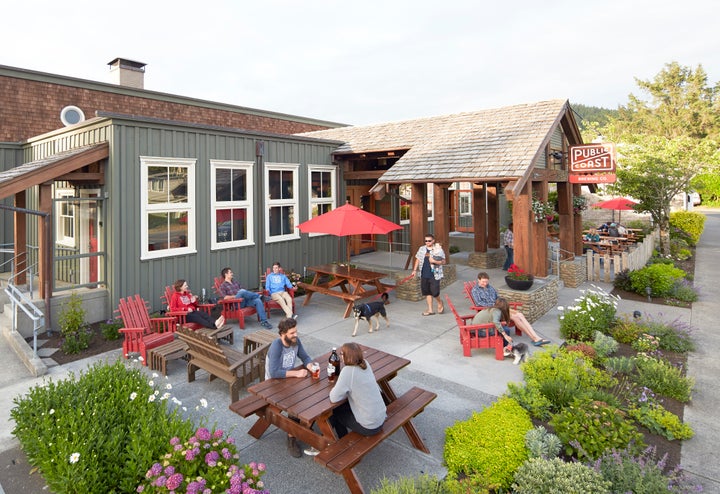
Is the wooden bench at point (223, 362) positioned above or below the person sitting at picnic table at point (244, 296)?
below

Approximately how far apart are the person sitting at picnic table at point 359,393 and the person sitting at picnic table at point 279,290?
18.2ft

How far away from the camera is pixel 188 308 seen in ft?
26.5

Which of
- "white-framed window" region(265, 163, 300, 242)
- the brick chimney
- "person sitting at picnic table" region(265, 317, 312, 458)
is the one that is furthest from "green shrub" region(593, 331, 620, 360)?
the brick chimney


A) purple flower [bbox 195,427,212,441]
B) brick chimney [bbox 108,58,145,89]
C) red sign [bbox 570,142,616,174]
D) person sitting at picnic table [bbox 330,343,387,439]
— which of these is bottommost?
purple flower [bbox 195,427,212,441]

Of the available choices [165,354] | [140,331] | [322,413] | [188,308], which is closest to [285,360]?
[322,413]

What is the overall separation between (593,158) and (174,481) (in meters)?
12.4

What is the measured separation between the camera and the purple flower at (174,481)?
3.21 metres

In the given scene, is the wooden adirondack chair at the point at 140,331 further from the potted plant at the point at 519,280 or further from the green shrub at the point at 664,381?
the green shrub at the point at 664,381

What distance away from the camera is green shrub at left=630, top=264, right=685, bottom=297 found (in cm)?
1114

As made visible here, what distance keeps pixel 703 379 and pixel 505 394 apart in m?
3.39

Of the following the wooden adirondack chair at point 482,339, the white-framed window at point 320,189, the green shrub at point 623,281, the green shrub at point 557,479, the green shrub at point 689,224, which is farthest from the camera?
the green shrub at point 689,224

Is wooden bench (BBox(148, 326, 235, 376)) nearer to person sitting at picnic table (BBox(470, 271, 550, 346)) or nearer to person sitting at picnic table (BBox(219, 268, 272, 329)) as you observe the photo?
person sitting at picnic table (BBox(219, 268, 272, 329))

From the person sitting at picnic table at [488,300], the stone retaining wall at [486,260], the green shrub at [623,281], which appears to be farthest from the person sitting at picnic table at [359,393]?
the stone retaining wall at [486,260]

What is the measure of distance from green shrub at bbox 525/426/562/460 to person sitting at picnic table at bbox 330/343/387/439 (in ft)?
5.06
